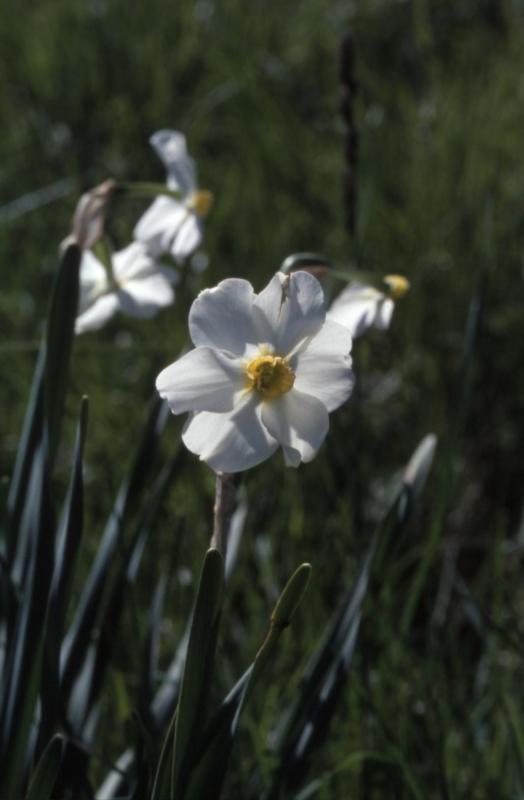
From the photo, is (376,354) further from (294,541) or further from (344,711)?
(344,711)

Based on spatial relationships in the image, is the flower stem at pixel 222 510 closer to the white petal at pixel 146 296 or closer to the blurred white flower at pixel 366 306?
the blurred white flower at pixel 366 306

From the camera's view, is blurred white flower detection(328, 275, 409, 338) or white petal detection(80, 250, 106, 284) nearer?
blurred white flower detection(328, 275, 409, 338)

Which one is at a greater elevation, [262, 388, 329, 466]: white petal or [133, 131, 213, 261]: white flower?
[133, 131, 213, 261]: white flower

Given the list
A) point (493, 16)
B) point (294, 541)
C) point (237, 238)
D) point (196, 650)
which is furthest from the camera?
point (493, 16)

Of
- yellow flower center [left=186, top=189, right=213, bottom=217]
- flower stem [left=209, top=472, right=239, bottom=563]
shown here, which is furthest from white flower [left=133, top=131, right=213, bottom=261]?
flower stem [left=209, top=472, right=239, bottom=563]

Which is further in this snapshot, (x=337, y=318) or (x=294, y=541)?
(x=294, y=541)

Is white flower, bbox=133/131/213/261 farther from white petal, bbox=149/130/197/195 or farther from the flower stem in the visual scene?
the flower stem

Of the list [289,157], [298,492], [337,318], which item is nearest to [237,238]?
[289,157]
